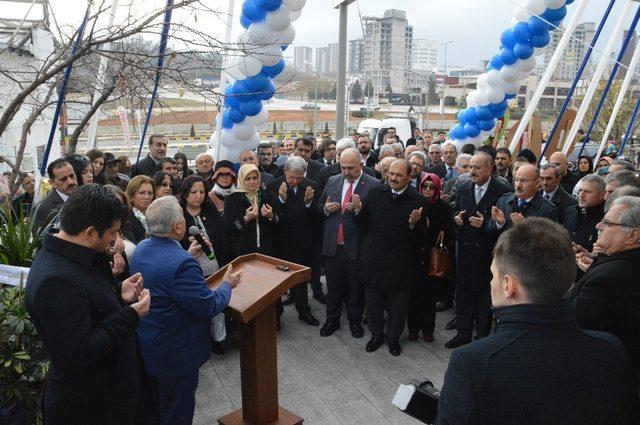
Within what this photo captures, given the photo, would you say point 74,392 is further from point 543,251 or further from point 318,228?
point 318,228

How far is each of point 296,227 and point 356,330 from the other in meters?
1.23

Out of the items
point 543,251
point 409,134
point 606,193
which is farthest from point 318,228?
point 409,134

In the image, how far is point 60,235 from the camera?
238 centimetres

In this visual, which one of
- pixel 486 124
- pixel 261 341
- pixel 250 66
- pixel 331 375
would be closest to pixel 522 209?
pixel 331 375

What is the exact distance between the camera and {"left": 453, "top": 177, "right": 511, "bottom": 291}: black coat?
4.95 metres

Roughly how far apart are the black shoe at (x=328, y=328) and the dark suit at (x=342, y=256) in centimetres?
3

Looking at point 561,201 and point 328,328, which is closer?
point 561,201

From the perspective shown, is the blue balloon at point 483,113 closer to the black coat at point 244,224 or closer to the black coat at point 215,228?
the black coat at point 244,224

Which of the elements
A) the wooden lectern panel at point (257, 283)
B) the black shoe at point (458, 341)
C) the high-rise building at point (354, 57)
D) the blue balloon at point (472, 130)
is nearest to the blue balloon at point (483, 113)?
the blue balloon at point (472, 130)

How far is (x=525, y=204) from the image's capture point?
183 inches

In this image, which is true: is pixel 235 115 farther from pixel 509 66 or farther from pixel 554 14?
pixel 554 14

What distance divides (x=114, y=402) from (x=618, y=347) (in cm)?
209

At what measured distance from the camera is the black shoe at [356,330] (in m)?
5.46

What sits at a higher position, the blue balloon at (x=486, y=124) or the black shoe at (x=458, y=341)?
the blue balloon at (x=486, y=124)
